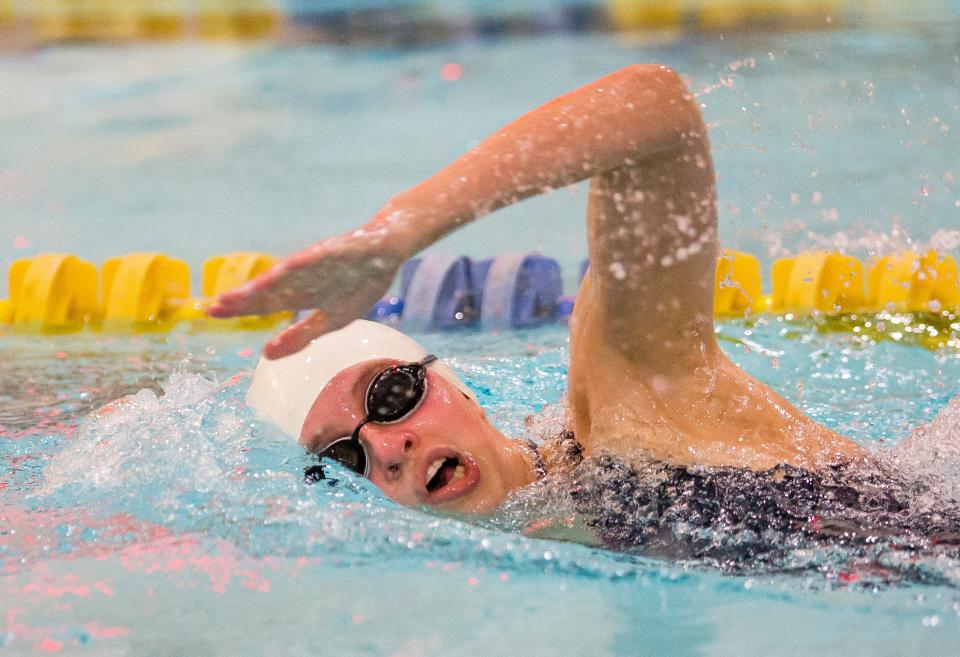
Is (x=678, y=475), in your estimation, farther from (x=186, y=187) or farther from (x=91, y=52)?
(x=91, y=52)

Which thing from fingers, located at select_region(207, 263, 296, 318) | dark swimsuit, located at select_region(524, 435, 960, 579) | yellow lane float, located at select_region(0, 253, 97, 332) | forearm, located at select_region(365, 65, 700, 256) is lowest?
dark swimsuit, located at select_region(524, 435, 960, 579)

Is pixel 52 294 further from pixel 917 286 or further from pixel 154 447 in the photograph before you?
pixel 917 286

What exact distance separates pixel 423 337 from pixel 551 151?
7.66 feet

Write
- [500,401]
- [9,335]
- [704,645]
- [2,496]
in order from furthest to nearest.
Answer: [9,335], [500,401], [2,496], [704,645]

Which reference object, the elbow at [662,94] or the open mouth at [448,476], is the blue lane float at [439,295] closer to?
the open mouth at [448,476]

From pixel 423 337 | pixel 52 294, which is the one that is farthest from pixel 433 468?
pixel 52 294

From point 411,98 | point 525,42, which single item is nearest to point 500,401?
point 411,98

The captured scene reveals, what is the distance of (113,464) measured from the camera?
80.3 inches

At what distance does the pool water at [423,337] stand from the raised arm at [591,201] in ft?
0.92

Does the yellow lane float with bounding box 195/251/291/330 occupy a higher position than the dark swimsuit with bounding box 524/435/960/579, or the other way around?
the yellow lane float with bounding box 195/251/291/330

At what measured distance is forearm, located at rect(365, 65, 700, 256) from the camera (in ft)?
3.98

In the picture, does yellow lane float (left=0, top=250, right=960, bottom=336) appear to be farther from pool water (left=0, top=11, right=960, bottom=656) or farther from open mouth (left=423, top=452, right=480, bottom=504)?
open mouth (left=423, top=452, right=480, bottom=504)

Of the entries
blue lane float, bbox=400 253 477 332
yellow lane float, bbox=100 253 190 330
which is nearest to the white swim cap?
blue lane float, bbox=400 253 477 332

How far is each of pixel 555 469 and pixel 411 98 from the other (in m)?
5.23
